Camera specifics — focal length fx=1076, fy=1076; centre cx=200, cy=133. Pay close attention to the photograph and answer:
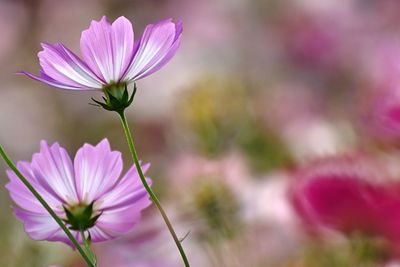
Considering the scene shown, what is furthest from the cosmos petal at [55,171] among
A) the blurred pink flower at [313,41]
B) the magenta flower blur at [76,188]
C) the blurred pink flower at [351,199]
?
the blurred pink flower at [313,41]

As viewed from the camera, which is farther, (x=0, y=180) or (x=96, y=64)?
(x=0, y=180)

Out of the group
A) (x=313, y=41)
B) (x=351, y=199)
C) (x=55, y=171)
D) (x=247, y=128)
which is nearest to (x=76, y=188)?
(x=55, y=171)

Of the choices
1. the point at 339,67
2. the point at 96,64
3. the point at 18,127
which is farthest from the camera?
the point at 18,127

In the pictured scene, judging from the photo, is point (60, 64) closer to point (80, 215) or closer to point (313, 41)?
point (80, 215)

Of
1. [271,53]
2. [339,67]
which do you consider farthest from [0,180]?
[339,67]

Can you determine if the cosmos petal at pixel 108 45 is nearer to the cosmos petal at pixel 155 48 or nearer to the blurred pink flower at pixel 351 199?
the cosmos petal at pixel 155 48

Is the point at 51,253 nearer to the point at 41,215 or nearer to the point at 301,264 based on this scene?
the point at 301,264

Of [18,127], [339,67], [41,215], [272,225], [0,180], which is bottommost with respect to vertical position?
[41,215]
